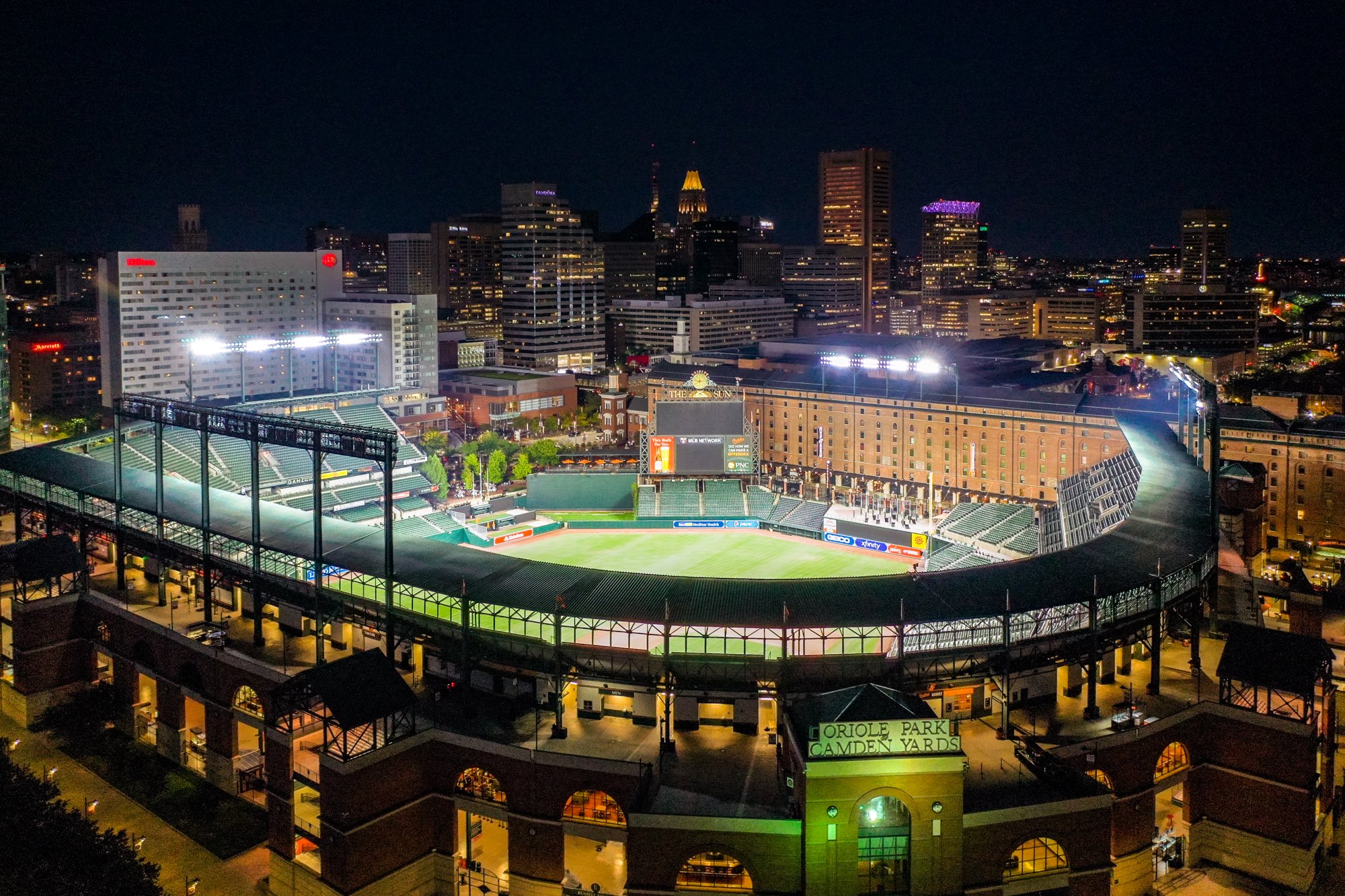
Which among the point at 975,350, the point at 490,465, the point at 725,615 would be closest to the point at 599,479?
the point at 490,465

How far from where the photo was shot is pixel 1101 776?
29562 mm

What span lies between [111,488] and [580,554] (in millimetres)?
25834

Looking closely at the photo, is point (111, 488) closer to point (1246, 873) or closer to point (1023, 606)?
point (1023, 606)

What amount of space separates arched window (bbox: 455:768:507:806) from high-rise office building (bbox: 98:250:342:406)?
256 ft

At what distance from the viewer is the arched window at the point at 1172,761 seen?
101ft

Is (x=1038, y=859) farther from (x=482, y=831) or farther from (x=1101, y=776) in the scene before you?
(x=482, y=831)

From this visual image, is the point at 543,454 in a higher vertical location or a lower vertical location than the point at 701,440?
lower

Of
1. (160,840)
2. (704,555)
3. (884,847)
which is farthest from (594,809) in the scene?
(704,555)

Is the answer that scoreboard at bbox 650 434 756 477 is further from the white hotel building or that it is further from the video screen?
the white hotel building

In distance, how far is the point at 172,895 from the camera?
95.1 ft

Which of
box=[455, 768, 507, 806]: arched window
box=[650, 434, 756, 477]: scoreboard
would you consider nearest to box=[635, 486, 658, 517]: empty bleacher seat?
box=[650, 434, 756, 477]: scoreboard

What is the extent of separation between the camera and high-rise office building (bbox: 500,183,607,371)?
523 ft

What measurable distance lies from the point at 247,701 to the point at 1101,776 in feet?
86.7

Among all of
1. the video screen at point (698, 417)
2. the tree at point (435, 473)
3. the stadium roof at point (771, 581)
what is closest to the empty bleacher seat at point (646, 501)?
the video screen at point (698, 417)
